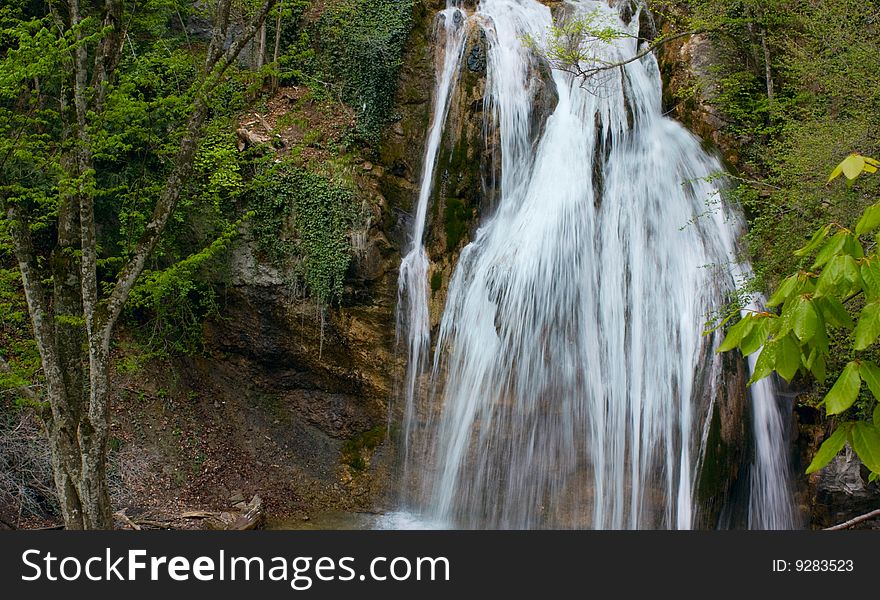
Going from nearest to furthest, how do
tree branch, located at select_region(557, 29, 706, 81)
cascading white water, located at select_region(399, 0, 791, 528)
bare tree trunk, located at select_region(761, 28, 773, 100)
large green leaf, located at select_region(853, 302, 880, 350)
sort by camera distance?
1. large green leaf, located at select_region(853, 302, 880, 350)
2. tree branch, located at select_region(557, 29, 706, 81)
3. cascading white water, located at select_region(399, 0, 791, 528)
4. bare tree trunk, located at select_region(761, 28, 773, 100)

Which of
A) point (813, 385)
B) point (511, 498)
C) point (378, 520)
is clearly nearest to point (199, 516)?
point (378, 520)

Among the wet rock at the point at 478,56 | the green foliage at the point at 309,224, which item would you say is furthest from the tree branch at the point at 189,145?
the wet rock at the point at 478,56

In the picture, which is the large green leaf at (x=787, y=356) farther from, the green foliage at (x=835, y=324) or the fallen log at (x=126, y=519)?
the fallen log at (x=126, y=519)

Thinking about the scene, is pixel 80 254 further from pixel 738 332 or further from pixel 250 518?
pixel 738 332

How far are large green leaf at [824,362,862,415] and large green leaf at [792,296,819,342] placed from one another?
14 cm

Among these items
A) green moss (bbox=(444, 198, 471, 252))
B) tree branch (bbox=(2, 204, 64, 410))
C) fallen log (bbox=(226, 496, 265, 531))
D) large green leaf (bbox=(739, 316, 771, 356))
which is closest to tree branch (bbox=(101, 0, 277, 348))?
tree branch (bbox=(2, 204, 64, 410))

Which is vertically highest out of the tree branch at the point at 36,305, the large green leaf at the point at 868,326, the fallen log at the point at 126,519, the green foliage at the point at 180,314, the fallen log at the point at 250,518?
the large green leaf at the point at 868,326

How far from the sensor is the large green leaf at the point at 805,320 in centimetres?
194

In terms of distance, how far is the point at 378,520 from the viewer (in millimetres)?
10711

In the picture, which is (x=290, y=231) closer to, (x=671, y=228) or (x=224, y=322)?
(x=224, y=322)

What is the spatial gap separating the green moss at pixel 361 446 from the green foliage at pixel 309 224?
219 centimetres

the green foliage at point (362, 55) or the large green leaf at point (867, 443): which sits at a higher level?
the green foliage at point (362, 55)

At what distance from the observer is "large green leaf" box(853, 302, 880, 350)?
188 cm

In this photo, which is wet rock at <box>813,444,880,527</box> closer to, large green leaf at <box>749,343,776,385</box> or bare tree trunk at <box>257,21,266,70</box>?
large green leaf at <box>749,343,776,385</box>
